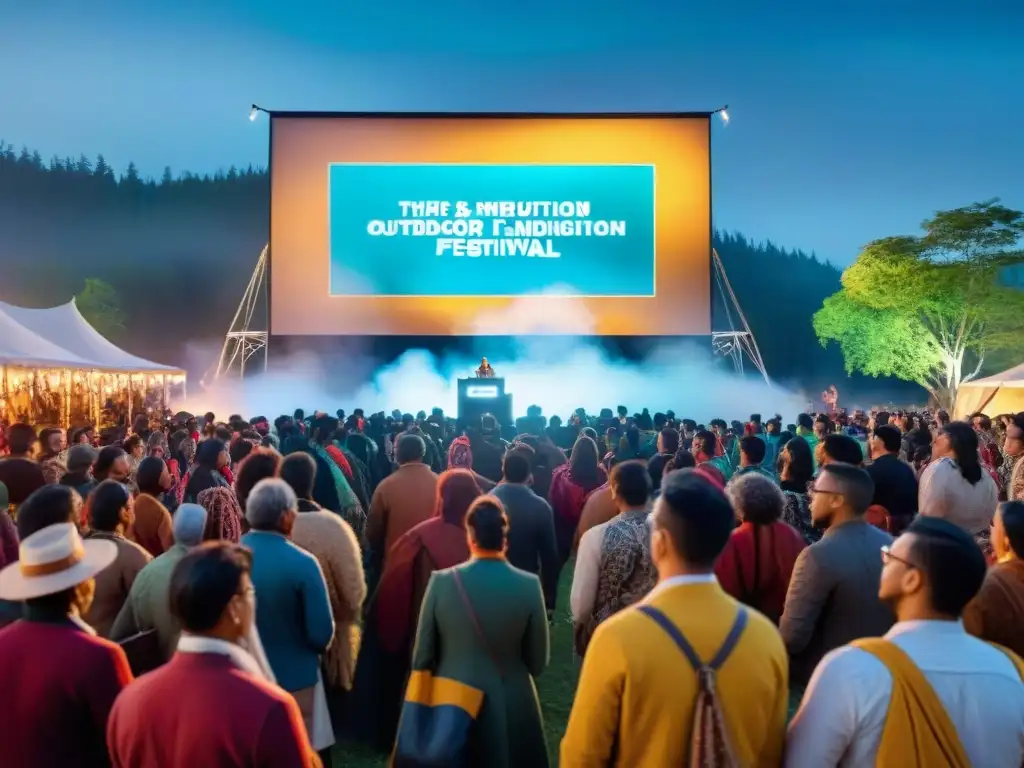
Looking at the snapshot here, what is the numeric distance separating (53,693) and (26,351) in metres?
11.7

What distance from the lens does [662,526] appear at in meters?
1.71

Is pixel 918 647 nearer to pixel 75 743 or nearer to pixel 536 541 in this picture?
pixel 75 743

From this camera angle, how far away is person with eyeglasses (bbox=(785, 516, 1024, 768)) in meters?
1.50

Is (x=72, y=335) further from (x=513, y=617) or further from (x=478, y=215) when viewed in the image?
(x=513, y=617)

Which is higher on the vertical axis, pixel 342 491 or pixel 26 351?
pixel 26 351

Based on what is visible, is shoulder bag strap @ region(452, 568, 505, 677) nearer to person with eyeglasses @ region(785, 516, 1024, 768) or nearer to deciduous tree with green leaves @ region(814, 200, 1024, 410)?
person with eyeglasses @ region(785, 516, 1024, 768)

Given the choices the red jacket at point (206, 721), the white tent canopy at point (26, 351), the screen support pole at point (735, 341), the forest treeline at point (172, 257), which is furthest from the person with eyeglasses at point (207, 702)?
the forest treeline at point (172, 257)

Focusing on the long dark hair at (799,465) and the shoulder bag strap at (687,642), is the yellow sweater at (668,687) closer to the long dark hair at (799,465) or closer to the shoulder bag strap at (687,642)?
the shoulder bag strap at (687,642)

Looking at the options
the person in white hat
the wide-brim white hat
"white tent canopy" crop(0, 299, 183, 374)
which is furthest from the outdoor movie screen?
A: the person in white hat

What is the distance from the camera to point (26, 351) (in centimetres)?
1186

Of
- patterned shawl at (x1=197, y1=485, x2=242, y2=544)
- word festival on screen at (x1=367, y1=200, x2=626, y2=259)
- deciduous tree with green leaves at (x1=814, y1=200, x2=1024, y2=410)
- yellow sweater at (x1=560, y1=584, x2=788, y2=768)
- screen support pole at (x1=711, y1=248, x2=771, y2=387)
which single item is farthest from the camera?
deciduous tree with green leaves at (x1=814, y1=200, x2=1024, y2=410)

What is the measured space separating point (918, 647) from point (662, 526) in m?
0.51

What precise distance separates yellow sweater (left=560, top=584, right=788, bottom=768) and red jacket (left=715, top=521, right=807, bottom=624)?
61.2 inches

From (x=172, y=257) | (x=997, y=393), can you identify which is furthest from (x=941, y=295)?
(x=172, y=257)
